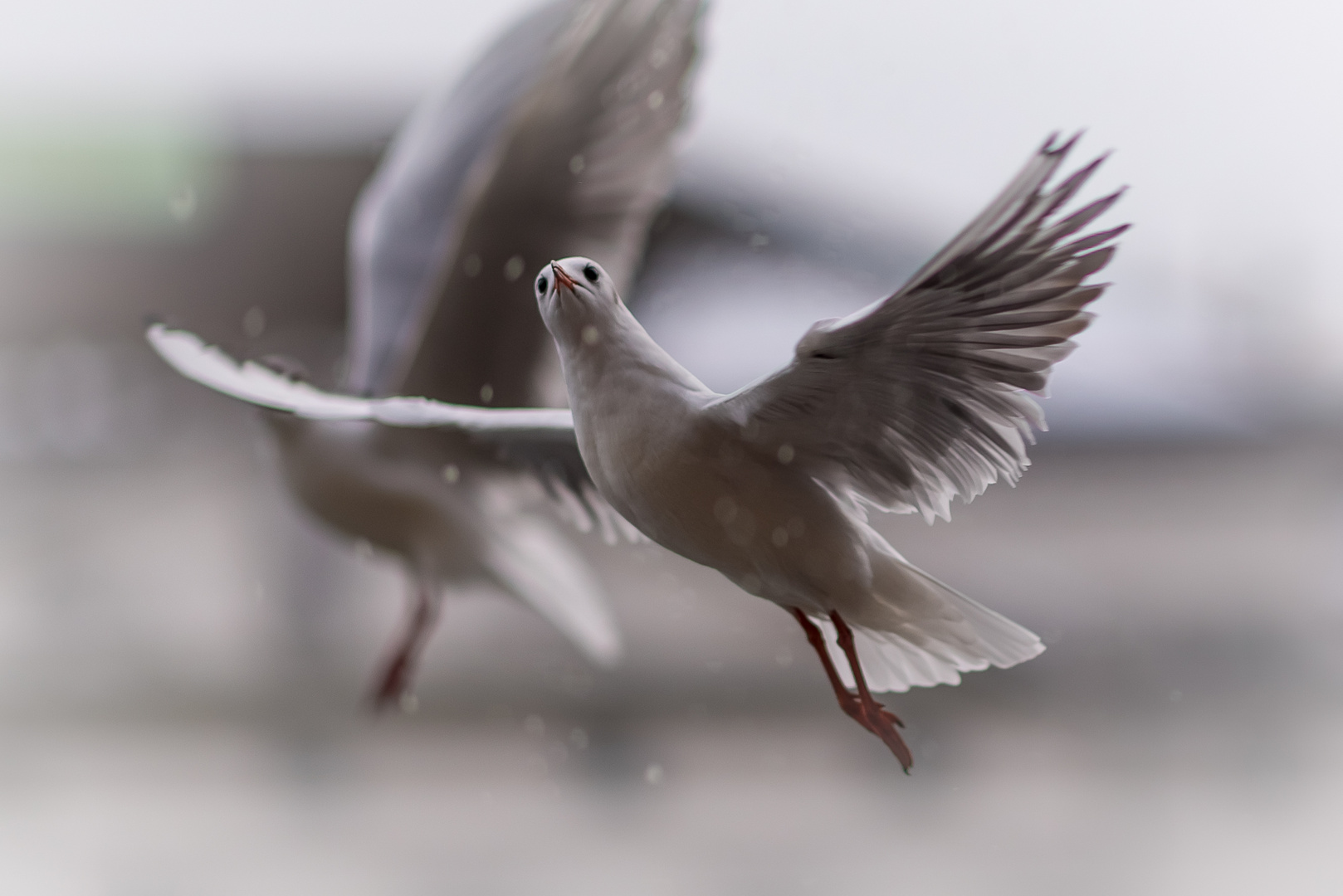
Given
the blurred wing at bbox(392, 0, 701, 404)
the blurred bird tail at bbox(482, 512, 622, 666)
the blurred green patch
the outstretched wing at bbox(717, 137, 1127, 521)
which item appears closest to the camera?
the outstretched wing at bbox(717, 137, 1127, 521)

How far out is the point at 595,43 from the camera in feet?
1.14

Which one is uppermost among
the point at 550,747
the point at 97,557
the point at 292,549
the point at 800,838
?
the point at 800,838

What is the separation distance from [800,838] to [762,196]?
64 centimetres

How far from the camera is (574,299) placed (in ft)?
0.55

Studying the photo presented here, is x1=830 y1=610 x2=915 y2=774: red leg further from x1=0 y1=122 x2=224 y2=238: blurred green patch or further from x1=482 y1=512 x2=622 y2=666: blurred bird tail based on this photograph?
x1=0 y1=122 x2=224 y2=238: blurred green patch

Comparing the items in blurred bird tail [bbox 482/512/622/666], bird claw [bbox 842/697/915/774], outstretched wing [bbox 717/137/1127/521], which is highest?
outstretched wing [bbox 717/137/1127/521]

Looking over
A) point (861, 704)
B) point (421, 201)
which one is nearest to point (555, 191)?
point (421, 201)

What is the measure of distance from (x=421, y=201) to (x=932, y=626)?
37 cm

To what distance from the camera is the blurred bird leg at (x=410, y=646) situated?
498 millimetres

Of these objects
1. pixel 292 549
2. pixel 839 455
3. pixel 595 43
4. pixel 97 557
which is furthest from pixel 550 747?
pixel 839 455

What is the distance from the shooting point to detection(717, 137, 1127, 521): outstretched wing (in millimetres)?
139

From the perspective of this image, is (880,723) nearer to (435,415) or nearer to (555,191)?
(435,415)

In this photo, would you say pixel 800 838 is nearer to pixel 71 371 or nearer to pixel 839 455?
pixel 839 455

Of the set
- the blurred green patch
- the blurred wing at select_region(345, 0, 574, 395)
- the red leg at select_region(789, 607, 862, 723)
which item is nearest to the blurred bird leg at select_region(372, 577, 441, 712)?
the blurred wing at select_region(345, 0, 574, 395)
